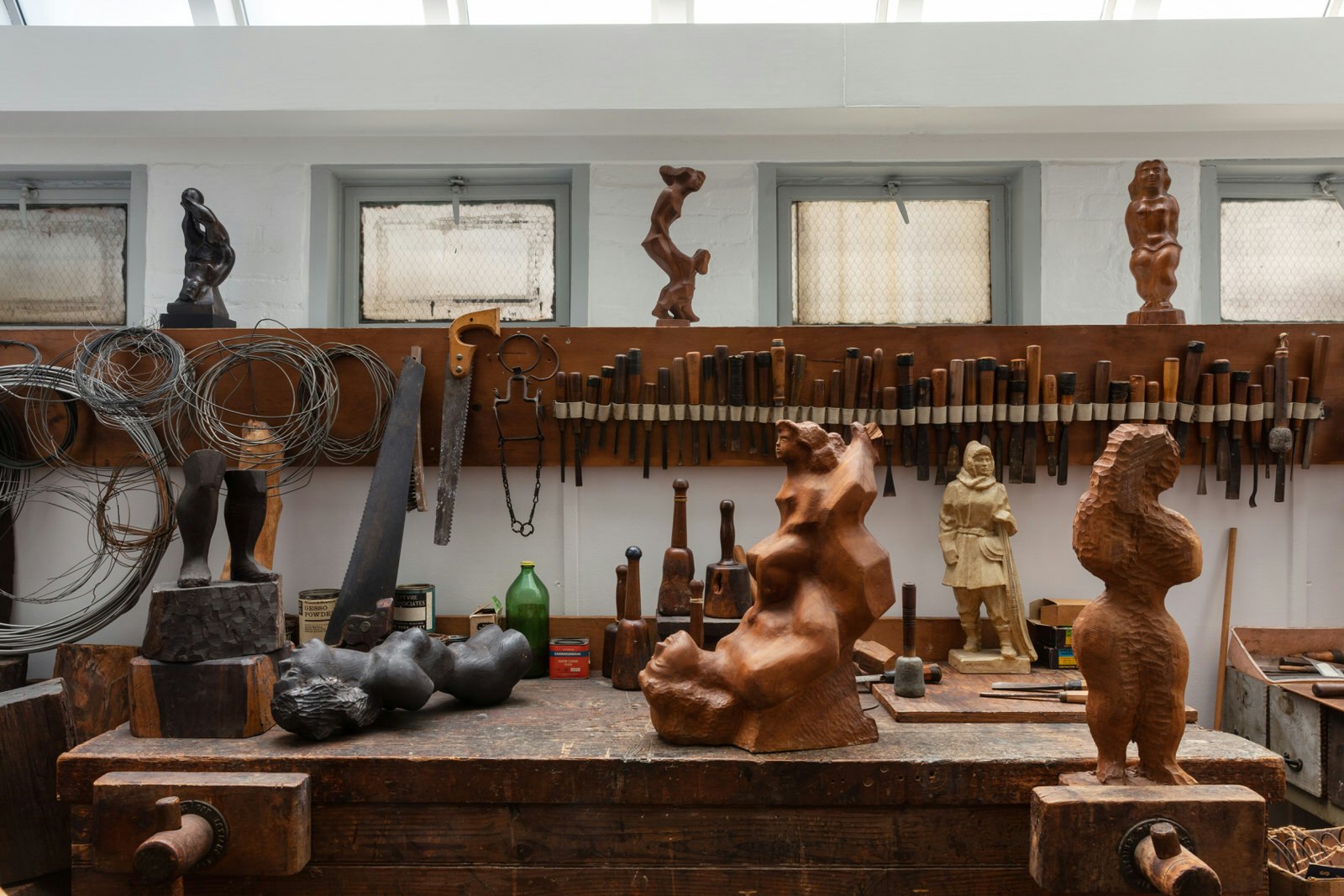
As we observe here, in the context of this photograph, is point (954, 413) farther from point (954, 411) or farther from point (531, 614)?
point (531, 614)

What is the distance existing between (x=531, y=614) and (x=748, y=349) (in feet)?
3.21

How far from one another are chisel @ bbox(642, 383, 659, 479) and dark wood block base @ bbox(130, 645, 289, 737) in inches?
46.1

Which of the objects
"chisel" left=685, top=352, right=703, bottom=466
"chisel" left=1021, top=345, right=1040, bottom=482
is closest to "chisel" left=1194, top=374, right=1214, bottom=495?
"chisel" left=1021, top=345, right=1040, bottom=482

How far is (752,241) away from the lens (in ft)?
10.4

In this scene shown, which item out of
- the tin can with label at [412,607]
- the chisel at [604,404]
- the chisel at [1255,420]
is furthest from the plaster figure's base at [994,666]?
the tin can with label at [412,607]

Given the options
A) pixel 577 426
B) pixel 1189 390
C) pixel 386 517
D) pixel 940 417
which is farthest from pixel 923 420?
pixel 386 517

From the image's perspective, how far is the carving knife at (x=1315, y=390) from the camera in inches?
103

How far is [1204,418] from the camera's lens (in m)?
2.59

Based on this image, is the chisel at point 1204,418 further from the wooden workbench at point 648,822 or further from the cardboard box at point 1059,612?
the wooden workbench at point 648,822

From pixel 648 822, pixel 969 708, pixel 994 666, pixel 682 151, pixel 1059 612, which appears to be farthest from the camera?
pixel 682 151

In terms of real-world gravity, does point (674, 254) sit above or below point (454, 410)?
above

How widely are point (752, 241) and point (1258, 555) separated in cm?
183

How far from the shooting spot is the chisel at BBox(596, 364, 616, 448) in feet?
8.66

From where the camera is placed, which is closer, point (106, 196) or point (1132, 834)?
point (1132, 834)
